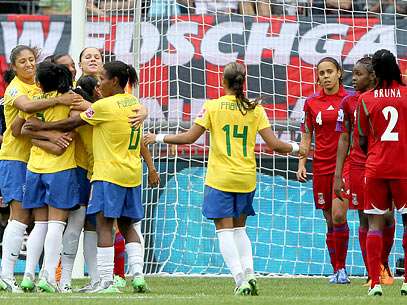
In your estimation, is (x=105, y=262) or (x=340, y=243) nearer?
(x=105, y=262)

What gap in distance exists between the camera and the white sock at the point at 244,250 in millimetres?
9078

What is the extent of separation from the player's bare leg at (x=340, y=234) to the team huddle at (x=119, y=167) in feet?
4.72

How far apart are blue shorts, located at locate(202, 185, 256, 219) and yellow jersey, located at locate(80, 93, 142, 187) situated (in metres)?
0.59

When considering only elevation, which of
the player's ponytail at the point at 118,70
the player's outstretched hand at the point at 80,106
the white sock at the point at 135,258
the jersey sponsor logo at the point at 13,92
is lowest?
the white sock at the point at 135,258

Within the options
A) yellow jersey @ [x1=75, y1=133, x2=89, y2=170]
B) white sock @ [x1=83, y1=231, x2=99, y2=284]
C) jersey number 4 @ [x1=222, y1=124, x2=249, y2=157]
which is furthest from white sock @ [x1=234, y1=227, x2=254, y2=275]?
yellow jersey @ [x1=75, y1=133, x2=89, y2=170]

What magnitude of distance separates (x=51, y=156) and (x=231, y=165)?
4.60ft

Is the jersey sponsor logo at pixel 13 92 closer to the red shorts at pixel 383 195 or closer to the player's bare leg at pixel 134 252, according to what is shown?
the player's bare leg at pixel 134 252

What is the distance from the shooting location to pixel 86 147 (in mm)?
9414

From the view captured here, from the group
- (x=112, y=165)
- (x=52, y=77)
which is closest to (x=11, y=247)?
(x=112, y=165)

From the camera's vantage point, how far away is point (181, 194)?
13.1 m

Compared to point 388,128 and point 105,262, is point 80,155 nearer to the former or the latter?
point 105,262

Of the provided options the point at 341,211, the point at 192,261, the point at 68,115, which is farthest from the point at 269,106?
the point at 68,115

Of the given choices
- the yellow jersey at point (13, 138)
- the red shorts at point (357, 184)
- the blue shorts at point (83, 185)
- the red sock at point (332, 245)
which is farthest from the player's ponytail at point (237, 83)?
the red sock at point (332, 245)

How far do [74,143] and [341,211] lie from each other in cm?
291
